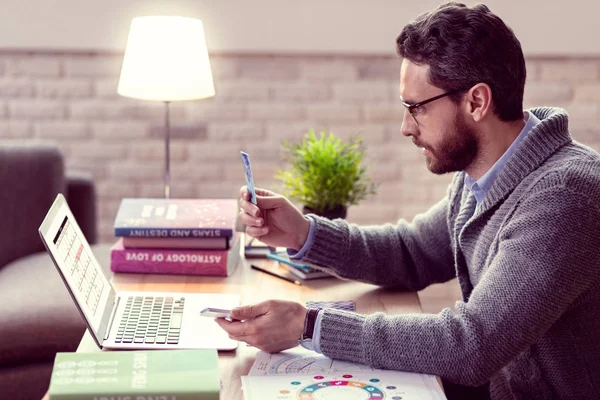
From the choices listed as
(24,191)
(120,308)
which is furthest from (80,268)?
(24,191)

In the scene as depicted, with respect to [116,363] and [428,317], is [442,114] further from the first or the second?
[116,363]

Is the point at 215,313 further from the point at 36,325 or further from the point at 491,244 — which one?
the point at 36,325

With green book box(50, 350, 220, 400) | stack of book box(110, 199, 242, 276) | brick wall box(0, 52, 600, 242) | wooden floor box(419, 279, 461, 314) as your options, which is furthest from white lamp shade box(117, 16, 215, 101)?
wooden floor box(419, 279, 461, 314)

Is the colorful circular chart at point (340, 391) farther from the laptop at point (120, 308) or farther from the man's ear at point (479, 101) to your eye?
the man's ear at point (479, 101)

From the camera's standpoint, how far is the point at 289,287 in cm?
189

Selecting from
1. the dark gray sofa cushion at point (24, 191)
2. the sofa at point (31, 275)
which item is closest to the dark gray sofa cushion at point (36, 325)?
the sofa at point (31, 275)

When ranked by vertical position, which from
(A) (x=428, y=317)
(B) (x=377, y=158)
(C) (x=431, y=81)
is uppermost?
(C) (x=431, y=81)

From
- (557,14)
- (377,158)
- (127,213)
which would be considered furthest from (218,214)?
(557,14)

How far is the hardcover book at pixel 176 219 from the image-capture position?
6.41 feet

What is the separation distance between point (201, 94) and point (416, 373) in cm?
128

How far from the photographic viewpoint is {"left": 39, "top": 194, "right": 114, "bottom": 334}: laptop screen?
4.65ft

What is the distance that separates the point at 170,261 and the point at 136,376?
82cm

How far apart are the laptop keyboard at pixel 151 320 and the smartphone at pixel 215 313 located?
10cm

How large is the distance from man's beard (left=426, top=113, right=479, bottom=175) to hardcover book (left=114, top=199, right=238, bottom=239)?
0.57 metres
